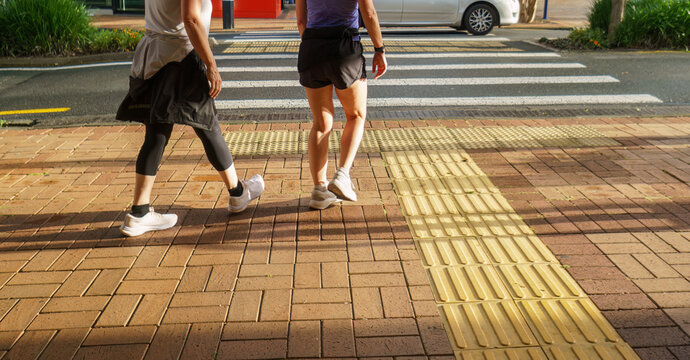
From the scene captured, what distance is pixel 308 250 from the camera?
12.1 ft

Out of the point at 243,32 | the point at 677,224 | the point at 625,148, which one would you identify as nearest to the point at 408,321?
the point at 677,224

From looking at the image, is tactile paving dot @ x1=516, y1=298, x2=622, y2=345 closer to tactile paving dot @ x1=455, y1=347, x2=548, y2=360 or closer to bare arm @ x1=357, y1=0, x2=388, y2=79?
tactile paving dot @ x1=455, y1=347, x2=548, y2=360

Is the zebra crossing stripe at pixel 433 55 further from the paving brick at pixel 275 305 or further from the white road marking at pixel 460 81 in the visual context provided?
the paving brick at pixel 275 305

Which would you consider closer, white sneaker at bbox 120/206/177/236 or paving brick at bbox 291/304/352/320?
paving brick at bbox 291/304/352/320

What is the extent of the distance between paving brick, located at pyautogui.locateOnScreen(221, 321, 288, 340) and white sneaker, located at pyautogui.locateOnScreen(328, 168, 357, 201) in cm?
138

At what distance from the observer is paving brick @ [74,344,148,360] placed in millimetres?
2654

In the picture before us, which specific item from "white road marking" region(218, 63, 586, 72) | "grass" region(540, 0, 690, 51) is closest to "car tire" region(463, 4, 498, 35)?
"grass" region(540, 0, 690, 51)

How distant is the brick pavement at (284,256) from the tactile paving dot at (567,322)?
82mm

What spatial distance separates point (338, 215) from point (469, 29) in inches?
497

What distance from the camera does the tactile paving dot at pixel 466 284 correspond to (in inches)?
123

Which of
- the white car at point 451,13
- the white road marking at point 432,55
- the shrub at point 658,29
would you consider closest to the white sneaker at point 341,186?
the white road marking at point 432,55

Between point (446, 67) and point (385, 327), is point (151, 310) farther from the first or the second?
Answer: point (446, 67)

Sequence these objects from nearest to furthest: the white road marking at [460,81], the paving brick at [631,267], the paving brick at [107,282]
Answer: the paving brick at [107,282] < the paving brick at [631,267] < the white road marking at [460,81]

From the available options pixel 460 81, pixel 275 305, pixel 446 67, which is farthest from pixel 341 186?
pixel 446 67
